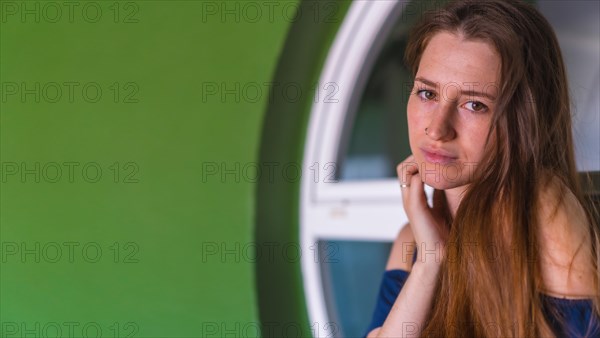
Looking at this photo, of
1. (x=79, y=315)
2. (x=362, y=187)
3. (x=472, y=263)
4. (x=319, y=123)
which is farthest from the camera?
(x=79, y=315)

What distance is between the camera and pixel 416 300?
3.94 ft

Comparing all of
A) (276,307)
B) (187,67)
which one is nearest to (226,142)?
(187,67)

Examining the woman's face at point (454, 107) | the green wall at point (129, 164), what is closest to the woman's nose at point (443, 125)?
the woman's face at point (454, 107)

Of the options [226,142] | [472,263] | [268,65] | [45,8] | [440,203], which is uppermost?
[45,8]

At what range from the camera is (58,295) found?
8.38ft

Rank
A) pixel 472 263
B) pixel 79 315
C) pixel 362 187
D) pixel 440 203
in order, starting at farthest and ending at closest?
pixel 79 315, pixel 362 187, pixel 440 203, pixel 472 263

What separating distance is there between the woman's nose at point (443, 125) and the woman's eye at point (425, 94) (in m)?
0.05

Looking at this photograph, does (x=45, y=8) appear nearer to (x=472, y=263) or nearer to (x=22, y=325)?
(x=22, y=325)

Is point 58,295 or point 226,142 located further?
point 58,295

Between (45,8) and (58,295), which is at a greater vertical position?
(45,8)

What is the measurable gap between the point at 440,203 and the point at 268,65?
105 cm

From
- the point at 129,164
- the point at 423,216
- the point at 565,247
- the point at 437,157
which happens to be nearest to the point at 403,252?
the point at 423,216

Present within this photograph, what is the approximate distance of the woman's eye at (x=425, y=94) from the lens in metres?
1.17

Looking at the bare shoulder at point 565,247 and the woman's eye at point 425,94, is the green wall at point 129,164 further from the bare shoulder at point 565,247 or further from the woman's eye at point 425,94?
the bare shoulder at point 565,247
